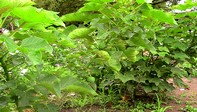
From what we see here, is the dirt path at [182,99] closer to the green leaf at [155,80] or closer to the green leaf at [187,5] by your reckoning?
the green leaf at [155,80]

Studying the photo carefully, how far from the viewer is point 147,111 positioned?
2988mm

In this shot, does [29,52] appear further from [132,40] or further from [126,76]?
[126,76]

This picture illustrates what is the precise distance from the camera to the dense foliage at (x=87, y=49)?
1314 millimetres

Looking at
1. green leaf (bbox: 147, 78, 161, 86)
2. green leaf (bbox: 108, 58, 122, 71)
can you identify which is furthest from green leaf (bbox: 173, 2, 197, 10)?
green leaf (bbox: 108, 58, 122, 71)

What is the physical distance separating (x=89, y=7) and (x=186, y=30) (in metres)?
1.33

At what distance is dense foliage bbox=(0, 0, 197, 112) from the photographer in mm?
1314

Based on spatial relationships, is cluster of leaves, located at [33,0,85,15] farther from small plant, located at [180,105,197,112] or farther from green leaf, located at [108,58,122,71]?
green leaf, located at [108,58,122,71]

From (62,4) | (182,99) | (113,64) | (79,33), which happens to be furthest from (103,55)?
(62,4)

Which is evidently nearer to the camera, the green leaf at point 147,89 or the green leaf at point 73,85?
the green leaf at point 73,85

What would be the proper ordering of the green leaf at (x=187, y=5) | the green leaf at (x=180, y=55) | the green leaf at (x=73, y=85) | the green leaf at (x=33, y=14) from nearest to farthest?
the green leaf at (x=33, y=14), the green leaf at (x=73, y=85), the green leaf at (x=187, y=5), the green leaf at (x=180, y=55)

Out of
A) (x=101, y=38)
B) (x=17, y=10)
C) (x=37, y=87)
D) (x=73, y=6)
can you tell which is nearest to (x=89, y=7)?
(x=101, y=38)

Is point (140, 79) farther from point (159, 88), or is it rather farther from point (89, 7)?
point (89, 7)

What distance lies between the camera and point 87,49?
2219 millimetres

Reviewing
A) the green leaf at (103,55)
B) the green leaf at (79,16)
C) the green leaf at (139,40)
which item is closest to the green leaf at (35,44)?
the green leaf at (103,55)
